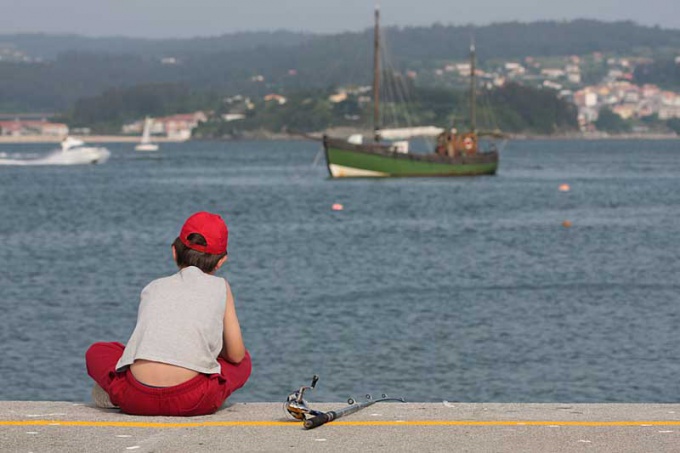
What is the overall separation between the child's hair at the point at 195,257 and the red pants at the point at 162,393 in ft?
2.05

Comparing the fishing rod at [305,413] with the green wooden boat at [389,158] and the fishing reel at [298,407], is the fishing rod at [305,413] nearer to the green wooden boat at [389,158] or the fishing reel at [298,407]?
the fishing reel at [298,407]

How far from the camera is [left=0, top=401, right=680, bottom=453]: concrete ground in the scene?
7387 mm

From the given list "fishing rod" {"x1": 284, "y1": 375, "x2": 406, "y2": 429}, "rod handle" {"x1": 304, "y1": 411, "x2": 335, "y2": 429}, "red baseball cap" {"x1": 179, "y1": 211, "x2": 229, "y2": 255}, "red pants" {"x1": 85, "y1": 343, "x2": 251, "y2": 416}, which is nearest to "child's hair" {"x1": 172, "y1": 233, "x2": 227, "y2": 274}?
"red baseball cap" {"x1": 179, "y1": 211, "x2": 229, "y2": 255}

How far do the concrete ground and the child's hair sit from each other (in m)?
0.88

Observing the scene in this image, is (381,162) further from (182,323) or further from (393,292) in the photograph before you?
(182,323)

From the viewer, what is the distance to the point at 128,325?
89.7 feet

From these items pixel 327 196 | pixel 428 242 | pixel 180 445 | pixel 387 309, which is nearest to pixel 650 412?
pixel 180 445

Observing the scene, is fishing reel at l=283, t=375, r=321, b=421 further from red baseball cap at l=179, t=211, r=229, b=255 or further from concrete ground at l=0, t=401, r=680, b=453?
red baseball cap at l=179, t=211, r=229, b=255

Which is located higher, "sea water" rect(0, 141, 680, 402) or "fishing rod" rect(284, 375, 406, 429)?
"fishing rod" rect(284, 375, 406, 429)

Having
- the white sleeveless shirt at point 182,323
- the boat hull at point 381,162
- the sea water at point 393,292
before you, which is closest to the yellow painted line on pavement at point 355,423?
the white sleeveless shirt at point 182,323

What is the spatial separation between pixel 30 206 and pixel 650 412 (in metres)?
74.9

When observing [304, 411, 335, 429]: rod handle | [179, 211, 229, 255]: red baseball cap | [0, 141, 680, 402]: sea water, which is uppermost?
[179, 211, 229, 255]: red baseball cap

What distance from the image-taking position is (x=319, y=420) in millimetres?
7895

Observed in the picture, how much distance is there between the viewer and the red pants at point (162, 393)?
26.4ft
